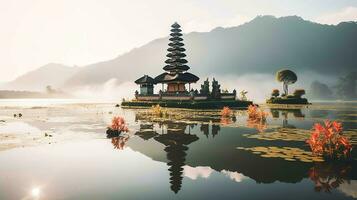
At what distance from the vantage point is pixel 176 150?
18.1 m

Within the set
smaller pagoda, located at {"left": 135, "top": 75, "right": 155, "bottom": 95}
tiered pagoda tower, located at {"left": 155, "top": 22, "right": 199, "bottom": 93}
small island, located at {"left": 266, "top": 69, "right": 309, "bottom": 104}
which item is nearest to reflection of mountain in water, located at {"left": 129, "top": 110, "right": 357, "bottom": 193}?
tiered pagoda tower, located at {"left": 155, "top": 22, "right": 199, "bottom": 93}

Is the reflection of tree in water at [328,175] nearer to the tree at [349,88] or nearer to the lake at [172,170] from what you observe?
the lake at [172,170]

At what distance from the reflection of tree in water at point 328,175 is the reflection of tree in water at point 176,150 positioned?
14.5 feet

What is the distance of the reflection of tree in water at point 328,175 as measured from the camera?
11297mm

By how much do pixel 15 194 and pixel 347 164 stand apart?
12130mm

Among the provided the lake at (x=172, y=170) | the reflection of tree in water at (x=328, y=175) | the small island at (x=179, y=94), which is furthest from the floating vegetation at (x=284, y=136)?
the small island at (x=179, y=94)

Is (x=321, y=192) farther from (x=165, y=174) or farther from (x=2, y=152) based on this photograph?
(x=2, y=152)

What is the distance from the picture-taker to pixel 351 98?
575 ft

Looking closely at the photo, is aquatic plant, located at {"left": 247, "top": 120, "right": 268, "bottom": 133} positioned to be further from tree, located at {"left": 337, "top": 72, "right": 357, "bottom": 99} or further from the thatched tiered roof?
tree, located at {"left": 337, "top": 72, "right": 357, "bottom": 99}

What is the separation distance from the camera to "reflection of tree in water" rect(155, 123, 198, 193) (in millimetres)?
12216

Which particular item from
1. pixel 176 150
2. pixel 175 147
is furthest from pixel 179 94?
pixel 176 150

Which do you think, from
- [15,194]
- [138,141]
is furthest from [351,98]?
[15,194]

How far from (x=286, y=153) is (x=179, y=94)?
5057cm

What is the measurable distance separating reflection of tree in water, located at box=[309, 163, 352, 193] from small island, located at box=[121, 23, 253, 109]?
45228 millimetres
